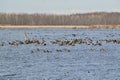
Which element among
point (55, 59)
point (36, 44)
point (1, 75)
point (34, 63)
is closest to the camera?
point (1, 75)

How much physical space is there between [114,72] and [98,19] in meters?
146

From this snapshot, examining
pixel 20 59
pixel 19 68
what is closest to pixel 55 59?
pixel 20 59

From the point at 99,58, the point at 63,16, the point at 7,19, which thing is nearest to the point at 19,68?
the point at 99,58

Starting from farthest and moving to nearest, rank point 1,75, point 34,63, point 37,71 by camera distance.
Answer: point 34,63
point 37,71
point 1,75

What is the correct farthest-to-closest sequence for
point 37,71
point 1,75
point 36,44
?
point 36,44
point 37,71
point 1,75

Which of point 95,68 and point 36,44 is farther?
point 36,44

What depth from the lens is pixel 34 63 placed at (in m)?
30.3

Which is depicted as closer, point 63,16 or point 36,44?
point 36,44

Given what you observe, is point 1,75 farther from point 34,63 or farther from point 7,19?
point 7,19

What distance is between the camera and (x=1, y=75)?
24.3 m

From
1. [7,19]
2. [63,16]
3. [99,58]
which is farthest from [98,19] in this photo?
[99,58]

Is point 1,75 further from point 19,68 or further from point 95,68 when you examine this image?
point 95,68

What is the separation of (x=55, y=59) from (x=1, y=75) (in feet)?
30.0

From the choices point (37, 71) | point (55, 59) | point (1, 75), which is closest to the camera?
point (1, 75)
